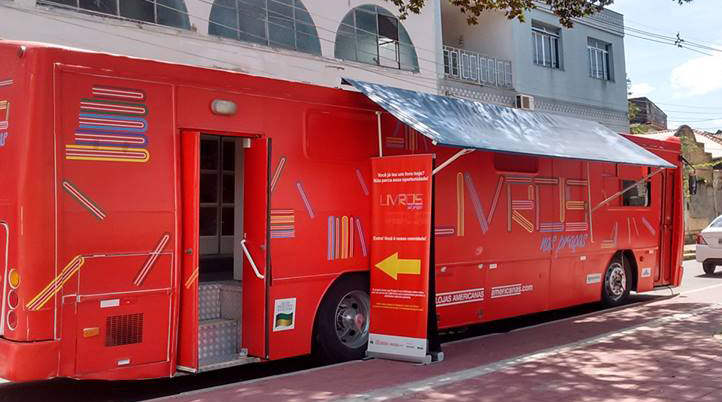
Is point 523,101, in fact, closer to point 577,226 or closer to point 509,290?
point 577,226

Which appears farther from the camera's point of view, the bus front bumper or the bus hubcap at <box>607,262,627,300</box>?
the bus hubcap at <box>607,262,627,300</box>

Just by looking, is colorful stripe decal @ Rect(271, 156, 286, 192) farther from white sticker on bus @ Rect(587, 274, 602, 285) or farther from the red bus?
white sticker on bus @ Rect(587, 274, 602, 285)

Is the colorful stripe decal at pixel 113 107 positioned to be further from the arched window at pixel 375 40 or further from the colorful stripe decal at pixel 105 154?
the arched window at pixel 375 40

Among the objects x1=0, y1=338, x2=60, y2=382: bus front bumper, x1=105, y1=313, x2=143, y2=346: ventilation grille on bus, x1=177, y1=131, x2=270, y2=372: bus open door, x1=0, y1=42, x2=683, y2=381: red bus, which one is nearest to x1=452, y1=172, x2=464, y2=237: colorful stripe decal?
x1=0, y1=42, x2=683, y2=381: red bus

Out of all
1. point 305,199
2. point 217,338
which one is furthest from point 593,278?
point 217,338

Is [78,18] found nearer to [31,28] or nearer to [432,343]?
[31,28]

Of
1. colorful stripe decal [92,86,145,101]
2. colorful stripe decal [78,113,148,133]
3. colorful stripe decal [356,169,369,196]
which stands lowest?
colorful stripe decal [356,169,369,196]

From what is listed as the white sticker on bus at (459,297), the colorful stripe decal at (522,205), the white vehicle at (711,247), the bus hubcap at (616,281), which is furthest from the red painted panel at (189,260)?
the white vehicle at (711,247)

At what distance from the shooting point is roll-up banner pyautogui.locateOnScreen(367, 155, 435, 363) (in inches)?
290

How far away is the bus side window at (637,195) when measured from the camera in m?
12.0

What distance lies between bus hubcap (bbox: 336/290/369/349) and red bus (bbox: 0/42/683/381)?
27mm

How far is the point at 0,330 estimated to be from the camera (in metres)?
5.68

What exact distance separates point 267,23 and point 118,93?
10.4 metres

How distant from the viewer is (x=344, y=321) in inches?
308
